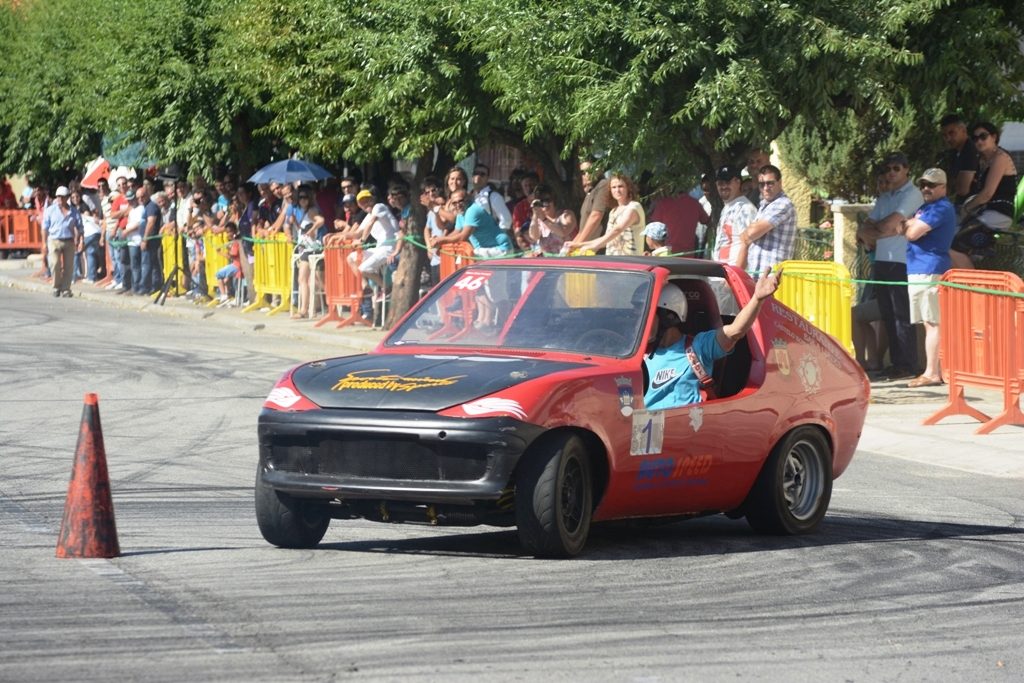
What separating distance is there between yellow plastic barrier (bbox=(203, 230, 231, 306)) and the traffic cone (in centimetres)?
2065

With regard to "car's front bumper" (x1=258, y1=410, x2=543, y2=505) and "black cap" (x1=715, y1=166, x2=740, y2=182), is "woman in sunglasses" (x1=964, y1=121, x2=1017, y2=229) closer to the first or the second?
"black cap" (x1=715, y1=166, x2=740, y2=182)

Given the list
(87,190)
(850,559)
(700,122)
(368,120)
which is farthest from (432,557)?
(87,190)

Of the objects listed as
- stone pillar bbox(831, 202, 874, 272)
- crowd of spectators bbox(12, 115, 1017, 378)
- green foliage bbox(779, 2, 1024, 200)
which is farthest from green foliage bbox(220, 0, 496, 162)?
stone pillar bbox(831, 202, 874, 272)

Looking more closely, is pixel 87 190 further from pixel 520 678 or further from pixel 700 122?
pixel 520 678

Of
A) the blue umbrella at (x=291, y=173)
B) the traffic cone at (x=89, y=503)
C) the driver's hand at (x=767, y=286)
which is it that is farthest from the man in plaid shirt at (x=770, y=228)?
the blue umbrella at (x=291, y=173)

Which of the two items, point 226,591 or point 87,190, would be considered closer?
point 226,591

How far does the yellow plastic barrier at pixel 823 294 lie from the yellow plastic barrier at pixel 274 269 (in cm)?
1107

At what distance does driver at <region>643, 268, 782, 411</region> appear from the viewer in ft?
29.6

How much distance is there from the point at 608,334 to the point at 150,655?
11.2ft

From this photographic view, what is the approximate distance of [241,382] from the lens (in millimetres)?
17641

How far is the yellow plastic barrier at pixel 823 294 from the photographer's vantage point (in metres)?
15.9

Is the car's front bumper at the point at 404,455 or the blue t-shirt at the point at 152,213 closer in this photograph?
the car's front bumper at the point at 404,455

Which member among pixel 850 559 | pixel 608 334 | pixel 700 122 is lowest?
pixel 850 559

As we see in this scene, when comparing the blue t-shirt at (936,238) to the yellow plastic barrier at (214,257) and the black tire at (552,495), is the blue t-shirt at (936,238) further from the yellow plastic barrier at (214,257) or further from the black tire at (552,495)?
the yellow plastic barrier at (214,257)
